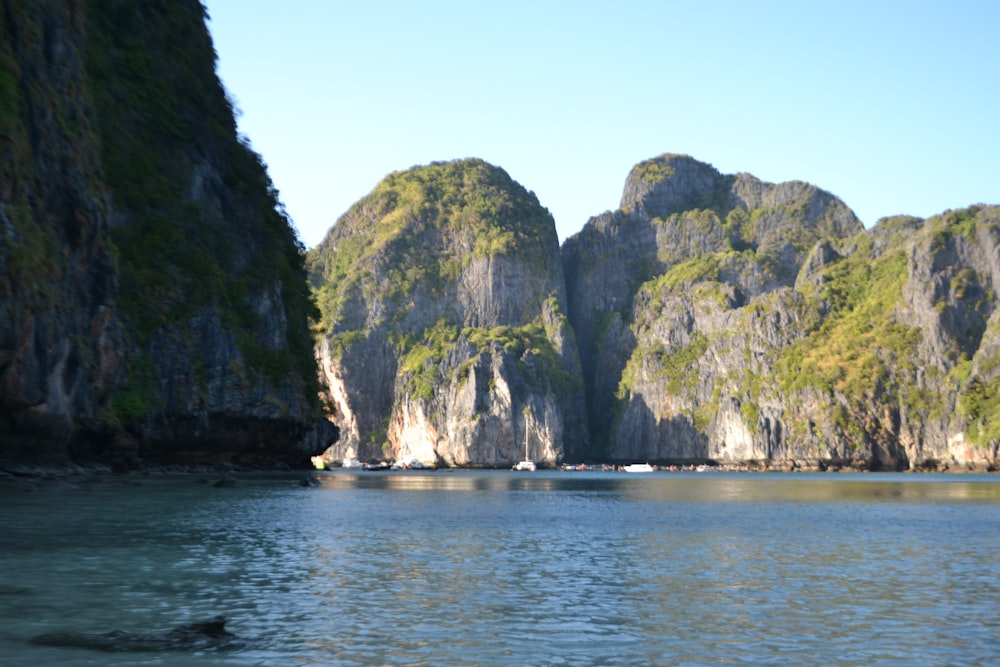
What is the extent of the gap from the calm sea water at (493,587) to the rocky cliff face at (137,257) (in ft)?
37.6

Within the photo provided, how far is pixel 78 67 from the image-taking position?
225 ft

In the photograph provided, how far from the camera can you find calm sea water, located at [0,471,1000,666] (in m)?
18.9

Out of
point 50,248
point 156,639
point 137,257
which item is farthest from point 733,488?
point 156,639

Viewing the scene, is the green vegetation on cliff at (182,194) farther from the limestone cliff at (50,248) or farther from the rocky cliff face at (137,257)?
the limestone cliff at (50,248)

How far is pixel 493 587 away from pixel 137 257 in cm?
6493

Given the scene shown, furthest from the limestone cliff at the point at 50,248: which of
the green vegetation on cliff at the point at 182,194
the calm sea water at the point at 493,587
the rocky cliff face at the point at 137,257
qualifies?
the green vegetation on cliff at the point at 182,194

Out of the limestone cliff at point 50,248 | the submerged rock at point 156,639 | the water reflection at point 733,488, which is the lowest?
the submerged rock at point 156,639

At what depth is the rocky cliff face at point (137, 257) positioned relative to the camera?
55062mm

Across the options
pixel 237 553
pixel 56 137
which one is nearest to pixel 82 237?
pixel 56 137

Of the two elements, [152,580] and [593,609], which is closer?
[593,609]

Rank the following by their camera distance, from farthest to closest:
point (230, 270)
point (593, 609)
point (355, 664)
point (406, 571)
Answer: point (230, 270)
point (406, 571)
point (593, 609)
point (355, 664)

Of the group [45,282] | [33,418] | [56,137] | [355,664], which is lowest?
[355,664]

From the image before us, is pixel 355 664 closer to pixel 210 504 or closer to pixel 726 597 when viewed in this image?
pixel 726 597

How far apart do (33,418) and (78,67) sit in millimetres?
26360
